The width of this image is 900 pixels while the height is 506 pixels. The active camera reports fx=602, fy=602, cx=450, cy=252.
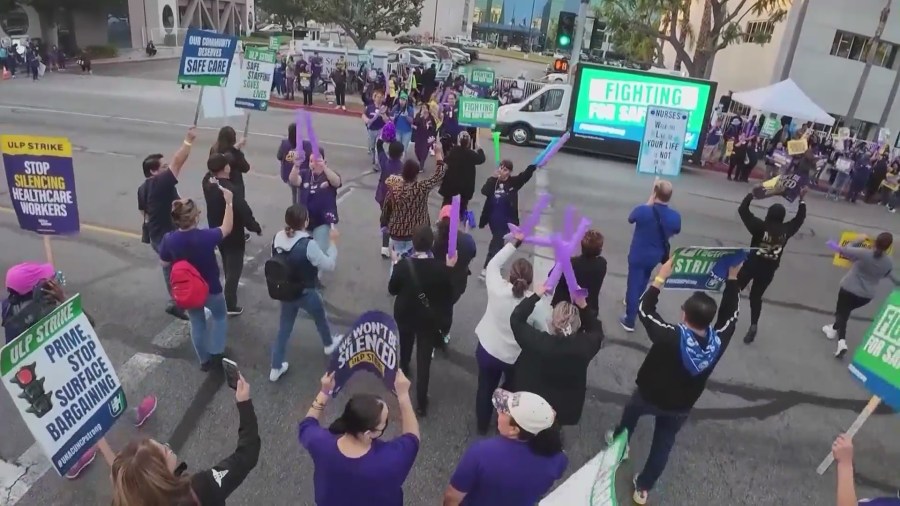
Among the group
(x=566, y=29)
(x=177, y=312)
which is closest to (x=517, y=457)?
(x=177, y=312)

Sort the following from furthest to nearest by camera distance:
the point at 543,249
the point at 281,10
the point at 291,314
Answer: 1. the point at 281,10
2. the point at 543,249
3. the point at 291,314

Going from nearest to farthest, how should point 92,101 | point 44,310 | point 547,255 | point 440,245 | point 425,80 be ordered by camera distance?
1. point 44,310
2. point 440,245
3. point 547,255
4. point 92,101
5. point 425,80

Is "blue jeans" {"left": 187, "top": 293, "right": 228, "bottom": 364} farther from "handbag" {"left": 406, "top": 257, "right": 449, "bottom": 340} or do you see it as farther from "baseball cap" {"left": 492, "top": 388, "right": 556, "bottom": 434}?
"baseball cap" {"left": 492, "top": 388, "right": 556, "bottom": 434}

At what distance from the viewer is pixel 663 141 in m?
7.75

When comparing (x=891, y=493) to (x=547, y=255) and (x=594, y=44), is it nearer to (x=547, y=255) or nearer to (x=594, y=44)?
(x=547, y=255)

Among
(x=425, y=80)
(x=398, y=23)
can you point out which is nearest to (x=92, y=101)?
(x=425, y=80)

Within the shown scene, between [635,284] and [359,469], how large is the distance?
4.89 metres

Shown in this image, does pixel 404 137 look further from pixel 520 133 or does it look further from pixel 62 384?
pixel 62 384

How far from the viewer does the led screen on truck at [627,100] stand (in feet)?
55.6

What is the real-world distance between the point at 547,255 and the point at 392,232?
3274 millimetres

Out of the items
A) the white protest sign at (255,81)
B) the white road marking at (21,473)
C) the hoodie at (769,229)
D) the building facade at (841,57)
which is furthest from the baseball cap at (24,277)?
the building facade at (841,57)

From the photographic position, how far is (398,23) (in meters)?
40.7

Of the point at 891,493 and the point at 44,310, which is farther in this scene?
the point at 891,493

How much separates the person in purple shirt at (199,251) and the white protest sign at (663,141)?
5226 millimetres
